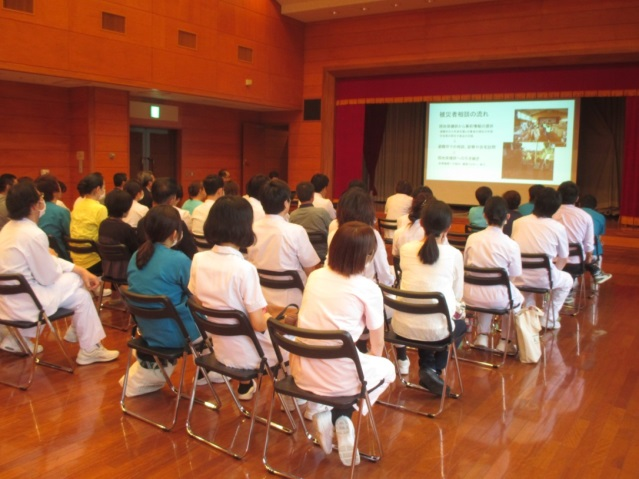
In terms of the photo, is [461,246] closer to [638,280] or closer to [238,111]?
[638,280]

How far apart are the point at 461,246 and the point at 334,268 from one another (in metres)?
3.76

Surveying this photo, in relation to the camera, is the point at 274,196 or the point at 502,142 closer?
the point at 274,196


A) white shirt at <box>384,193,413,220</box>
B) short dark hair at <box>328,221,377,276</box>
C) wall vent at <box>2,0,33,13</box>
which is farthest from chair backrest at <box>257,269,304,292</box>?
wall vent at <box>2,0,33,13</box>

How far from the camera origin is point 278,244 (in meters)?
4.06

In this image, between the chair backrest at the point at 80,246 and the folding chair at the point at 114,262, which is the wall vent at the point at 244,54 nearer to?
the chair backrest at the point at 80,246

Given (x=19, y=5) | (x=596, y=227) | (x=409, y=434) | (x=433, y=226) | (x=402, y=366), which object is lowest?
(x=409, y=434)

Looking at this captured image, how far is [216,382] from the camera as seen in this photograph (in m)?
3.92

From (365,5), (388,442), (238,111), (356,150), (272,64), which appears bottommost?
(388,442)

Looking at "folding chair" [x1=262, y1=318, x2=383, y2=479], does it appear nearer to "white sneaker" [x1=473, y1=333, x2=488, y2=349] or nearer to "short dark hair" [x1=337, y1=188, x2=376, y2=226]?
"short dark hair" [x1=337, y1=188, x2=376, y2=226]

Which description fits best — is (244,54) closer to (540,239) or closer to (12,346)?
(540,239)

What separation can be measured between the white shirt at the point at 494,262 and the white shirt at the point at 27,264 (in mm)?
2884

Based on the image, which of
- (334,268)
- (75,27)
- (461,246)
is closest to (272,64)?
(75,27)

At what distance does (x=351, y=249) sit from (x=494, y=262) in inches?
78.2

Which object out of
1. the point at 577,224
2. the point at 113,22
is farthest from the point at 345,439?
the point at 113,22
